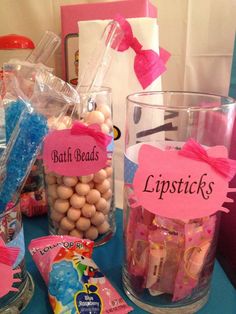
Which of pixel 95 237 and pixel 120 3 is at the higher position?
pixel 120 3

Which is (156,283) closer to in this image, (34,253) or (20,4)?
(34,253)

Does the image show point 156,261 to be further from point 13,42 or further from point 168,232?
point 13,42

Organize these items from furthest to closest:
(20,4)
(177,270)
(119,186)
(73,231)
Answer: (20,4)
(119,186)
(73,231)
(177,270)

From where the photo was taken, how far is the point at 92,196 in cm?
42

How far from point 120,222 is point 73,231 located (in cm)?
10

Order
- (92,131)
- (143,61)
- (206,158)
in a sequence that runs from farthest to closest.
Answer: (143,61), (92,131), (206,158)

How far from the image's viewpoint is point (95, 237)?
443 mm

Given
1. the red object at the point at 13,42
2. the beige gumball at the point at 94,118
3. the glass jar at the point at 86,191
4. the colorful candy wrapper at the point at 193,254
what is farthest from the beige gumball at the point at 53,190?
the red object at the point at 13,42

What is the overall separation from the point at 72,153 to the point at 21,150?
0.11 metres

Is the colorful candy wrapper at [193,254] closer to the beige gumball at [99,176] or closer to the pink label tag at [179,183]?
the pink label tag at [179,183]

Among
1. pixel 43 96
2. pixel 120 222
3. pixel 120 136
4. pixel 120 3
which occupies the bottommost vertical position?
pixel 120 222

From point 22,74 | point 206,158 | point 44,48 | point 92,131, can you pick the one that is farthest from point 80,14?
point 206,158

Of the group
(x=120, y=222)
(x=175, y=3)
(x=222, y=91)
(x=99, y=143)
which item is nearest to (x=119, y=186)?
(x=120, y=222)

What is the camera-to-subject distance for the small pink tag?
1.29 ft
